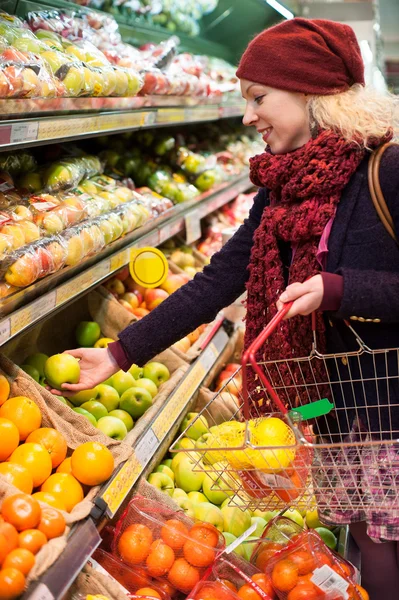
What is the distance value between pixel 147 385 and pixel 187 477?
1.11 ft

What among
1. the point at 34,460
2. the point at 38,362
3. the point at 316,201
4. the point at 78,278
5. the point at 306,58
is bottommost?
the point at 38,362

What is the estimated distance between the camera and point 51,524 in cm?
148

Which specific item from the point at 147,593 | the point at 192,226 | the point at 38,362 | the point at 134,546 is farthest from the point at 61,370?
the point at 192,226

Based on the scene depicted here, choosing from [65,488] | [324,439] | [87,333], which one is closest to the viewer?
[65,488]

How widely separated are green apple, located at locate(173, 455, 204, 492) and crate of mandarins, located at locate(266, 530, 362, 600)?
50cm

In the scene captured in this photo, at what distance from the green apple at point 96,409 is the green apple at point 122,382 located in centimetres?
17

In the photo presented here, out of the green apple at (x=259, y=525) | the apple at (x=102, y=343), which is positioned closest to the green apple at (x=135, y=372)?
the apple at (x=102, y=343)

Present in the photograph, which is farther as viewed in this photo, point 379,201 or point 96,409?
point 96,409

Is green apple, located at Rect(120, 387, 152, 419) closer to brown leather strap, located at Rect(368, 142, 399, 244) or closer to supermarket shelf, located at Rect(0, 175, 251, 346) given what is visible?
supermarket shelf, located at Rect(0, 175, 251, 346)

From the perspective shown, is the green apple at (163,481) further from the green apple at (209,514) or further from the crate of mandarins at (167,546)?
the crate of mandarins at (167,546)

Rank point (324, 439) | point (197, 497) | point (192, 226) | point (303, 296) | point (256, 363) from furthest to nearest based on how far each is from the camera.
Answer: point (192, 226) < point (197, 497) < point (324, 439) < point (303, 296) < point (256, 363)

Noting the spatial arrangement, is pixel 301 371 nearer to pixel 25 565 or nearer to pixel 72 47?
pixel 25 565

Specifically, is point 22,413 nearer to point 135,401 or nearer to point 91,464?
point 91,464

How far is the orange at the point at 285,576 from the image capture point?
1792 mm
